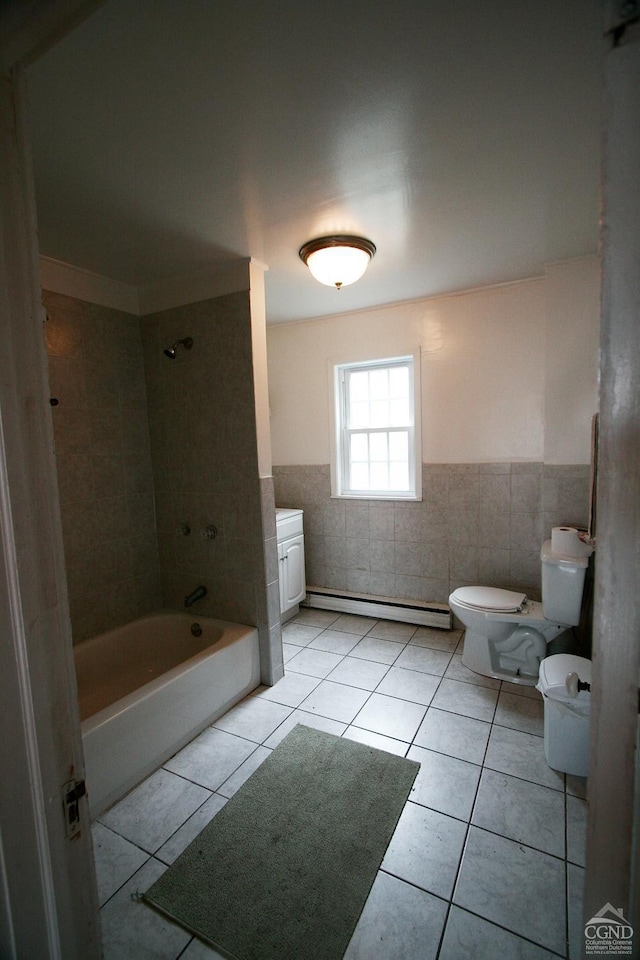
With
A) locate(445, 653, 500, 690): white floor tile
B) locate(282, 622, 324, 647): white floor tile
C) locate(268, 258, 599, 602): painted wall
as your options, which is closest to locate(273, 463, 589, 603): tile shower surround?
Result: locate(268, 258, 599, 602): painted wall

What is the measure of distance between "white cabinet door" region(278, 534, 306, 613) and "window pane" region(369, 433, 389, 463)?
92 cm

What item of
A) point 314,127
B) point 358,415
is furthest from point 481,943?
point 358,415

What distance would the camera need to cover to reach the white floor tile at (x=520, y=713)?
212 cm

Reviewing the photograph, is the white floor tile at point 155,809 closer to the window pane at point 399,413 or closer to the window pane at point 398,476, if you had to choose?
the window pane at point 398,476

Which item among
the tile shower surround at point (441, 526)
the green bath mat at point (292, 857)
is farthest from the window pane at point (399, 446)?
the green bath mat at point (292, 857)

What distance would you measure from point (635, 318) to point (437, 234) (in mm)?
1952

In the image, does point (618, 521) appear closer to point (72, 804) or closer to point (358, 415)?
point (72, 804)

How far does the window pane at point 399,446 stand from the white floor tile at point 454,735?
181 cm

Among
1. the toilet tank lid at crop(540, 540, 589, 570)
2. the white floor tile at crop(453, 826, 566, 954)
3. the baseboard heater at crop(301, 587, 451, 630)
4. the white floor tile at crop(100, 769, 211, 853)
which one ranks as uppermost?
the toilet tank lid at crop(540, 540, 589, 570)

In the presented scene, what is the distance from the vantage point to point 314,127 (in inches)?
51.6

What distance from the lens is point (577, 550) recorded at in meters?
2.31

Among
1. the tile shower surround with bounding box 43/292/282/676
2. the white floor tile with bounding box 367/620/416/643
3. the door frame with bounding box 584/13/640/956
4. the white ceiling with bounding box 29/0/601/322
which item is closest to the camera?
the door frame with bounding box 584/13/640/956

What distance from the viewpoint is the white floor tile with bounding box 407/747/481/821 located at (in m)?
1.69

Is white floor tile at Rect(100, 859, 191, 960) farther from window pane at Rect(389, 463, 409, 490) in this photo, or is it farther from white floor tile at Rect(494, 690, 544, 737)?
window pane at Rect(389, 463, 409, 490)
